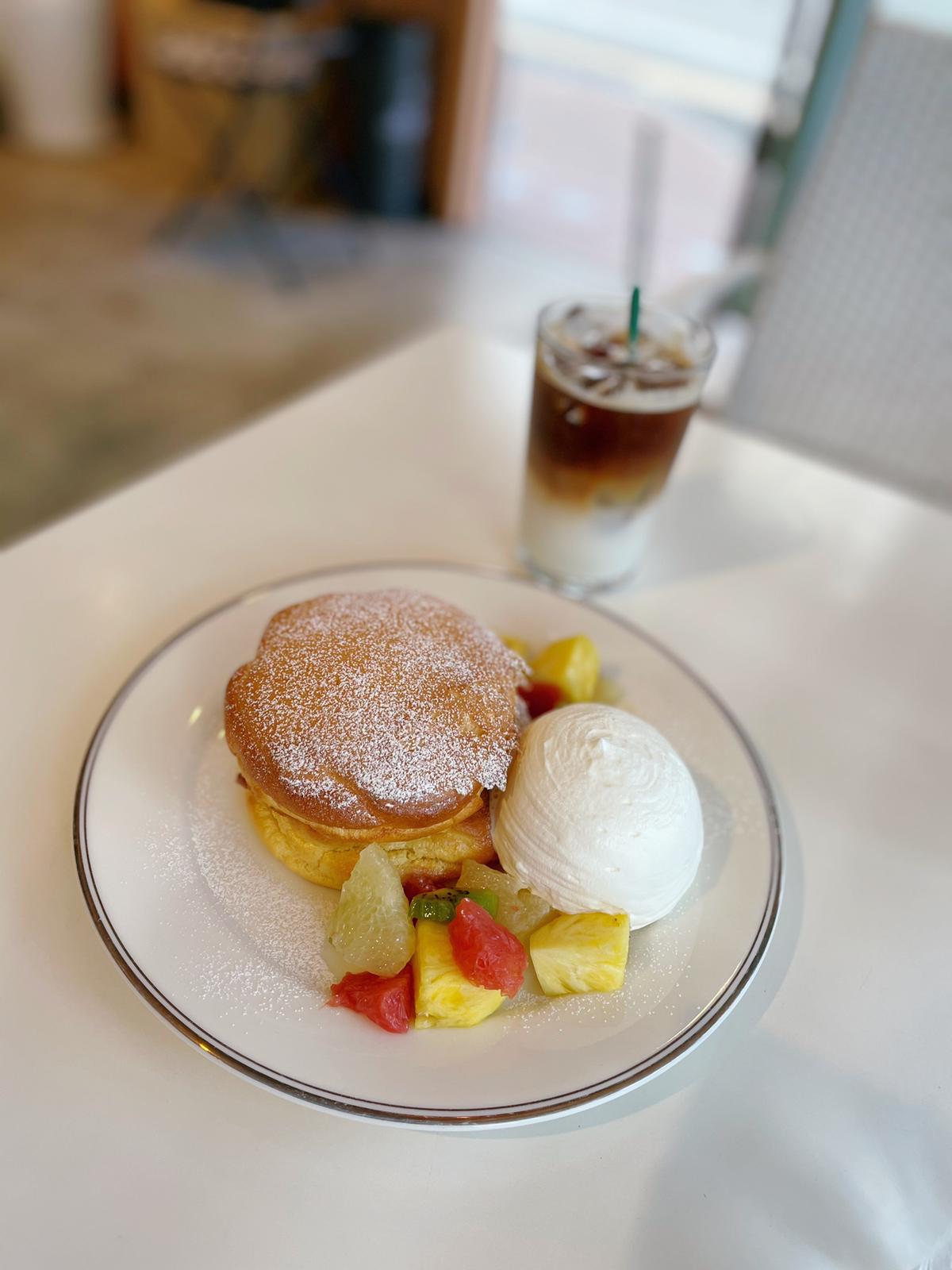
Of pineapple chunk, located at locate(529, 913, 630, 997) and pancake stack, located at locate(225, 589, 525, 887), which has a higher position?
pancake stack, located at locate(225, 589, 525, 887)

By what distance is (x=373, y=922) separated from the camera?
0.68 m

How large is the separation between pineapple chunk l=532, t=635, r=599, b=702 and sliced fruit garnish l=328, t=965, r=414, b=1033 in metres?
0.31

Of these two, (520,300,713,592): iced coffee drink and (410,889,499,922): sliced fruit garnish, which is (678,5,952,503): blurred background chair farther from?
(410,889,499,922): sliced fruit garnish

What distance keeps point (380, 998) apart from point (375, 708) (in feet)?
0.72

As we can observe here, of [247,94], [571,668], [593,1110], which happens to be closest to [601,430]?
[571,668]

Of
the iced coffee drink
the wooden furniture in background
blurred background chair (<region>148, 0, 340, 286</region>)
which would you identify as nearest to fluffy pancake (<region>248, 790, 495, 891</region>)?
the iced coffee drink

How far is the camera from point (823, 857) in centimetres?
86

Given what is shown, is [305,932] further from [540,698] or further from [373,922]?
[540,698]

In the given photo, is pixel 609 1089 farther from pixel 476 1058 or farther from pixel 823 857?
pixel 823 857

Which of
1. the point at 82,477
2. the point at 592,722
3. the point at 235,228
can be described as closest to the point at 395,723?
the point at 592,722

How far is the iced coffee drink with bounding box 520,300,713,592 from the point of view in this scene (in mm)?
981

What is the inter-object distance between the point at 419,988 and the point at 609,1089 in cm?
14

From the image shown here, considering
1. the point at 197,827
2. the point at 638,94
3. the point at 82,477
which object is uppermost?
the point at 197,827

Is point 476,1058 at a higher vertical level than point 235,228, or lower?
higher
